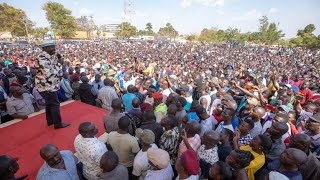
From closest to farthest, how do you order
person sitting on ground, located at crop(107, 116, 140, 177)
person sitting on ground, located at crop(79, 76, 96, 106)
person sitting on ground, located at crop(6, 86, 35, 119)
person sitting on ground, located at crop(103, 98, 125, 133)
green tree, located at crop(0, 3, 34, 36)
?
person sitting on ground, located at crop(107, 116, 140, 177)
person sitting on ground, located at crop(103, 98, 125, 133)
person sitting on ground, located at crop(6, 86, 35, 119)
person sitting on ground, located at crop(79, 76, 96, 106)
green tree, located at crop(0, 3, 34, 36)

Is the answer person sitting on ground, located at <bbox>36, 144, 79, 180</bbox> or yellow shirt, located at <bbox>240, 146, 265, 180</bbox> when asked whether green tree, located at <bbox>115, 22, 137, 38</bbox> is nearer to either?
person sitting on ground, located at <bbox>36, 144, 79, 180</bbox>

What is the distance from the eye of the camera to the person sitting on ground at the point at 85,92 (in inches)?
219

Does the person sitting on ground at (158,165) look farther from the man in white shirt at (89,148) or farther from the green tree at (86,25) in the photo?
the green tree at (86,25)

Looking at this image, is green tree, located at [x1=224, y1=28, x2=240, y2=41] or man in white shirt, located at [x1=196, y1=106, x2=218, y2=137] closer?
man in white shirt, located at [x1=196, y1=106, x2=218, y2=137]

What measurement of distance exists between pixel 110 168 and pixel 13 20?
188 ft

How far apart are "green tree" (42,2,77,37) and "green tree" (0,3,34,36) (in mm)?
5629

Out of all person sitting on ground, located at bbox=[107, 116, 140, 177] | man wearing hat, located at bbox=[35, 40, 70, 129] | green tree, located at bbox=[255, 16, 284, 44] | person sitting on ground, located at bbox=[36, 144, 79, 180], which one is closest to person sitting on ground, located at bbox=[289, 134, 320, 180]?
person sitting on ground, located at bbox=[107, 116, 140, 177]

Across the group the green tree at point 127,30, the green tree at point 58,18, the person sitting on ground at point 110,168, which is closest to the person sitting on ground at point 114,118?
the person sitting on ground at point 110,168

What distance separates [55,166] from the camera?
2.31 m

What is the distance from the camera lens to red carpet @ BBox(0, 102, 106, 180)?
9.98ft

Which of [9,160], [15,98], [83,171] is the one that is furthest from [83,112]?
[9,160]

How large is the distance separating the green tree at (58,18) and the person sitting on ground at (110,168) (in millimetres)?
57650

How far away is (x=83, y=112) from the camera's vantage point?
4801 mm

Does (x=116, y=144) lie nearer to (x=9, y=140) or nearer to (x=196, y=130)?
(x=196, y=130)
